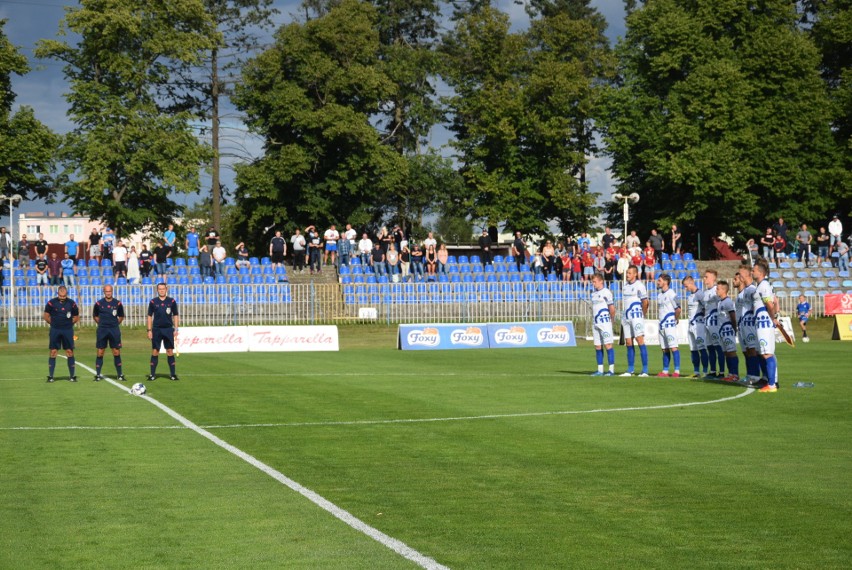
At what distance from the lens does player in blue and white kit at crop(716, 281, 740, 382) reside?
70.9 ft

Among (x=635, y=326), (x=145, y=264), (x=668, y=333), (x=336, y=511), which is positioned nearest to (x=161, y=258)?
(x=145, y=264)

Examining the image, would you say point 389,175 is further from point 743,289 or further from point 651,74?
point 743,289

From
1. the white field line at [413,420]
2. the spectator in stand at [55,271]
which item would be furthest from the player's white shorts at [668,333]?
the spectator in stand at [55,271]

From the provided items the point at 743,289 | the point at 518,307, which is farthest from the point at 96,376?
the point at 518,307

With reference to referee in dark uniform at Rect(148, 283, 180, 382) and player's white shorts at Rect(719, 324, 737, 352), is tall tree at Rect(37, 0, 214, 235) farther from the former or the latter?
player's white shorts at Rect(719, 324, 737, 352)

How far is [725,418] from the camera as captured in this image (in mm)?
15727

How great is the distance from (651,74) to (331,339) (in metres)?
31.6

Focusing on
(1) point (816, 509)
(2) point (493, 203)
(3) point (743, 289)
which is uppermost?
(2) point (493, 203)

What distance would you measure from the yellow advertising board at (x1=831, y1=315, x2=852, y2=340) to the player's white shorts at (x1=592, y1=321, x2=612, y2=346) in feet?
65.4

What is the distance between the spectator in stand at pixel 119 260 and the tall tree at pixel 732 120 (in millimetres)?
28443

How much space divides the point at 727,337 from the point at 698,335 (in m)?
1.21

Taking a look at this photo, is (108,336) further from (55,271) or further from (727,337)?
(55,271)

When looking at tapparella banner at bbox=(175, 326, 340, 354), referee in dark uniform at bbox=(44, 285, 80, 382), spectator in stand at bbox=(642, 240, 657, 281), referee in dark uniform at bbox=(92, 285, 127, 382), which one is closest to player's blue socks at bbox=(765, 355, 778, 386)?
referee in dark uniform at bbox=(92, 285, 127, 382)

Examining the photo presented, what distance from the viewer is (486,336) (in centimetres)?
3794
